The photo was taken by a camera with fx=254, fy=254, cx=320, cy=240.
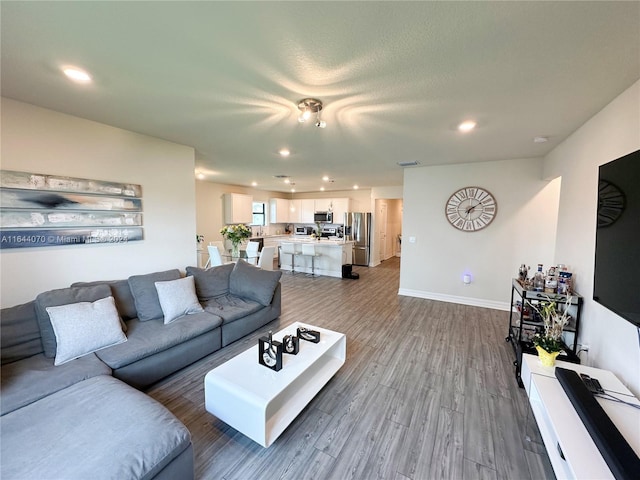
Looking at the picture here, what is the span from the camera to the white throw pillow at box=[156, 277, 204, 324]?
9.04 ft

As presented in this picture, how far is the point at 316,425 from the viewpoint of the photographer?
6.29 ft

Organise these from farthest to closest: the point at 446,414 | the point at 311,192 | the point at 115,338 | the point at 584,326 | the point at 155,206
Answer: the point at 311,192
the point at 155,206
the point at 584,326
the point at 115,338
the point at 446,414

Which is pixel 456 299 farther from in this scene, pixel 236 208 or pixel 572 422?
pixel 236 208

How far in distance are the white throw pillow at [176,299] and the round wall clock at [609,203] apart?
12.1ft

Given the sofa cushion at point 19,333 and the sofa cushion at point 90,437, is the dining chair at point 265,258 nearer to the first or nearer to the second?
the sofa cushion at point 19,333

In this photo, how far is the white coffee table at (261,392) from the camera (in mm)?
1650

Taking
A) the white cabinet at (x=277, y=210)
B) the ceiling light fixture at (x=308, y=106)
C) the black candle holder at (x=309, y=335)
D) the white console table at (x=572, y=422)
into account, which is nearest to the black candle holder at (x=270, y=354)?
the black candle holder at (x=309, y=335)

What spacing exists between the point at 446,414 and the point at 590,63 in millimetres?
2680

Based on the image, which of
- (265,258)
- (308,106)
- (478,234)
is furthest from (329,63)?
(265,258)

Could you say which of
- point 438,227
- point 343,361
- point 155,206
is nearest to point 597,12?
point 343,361

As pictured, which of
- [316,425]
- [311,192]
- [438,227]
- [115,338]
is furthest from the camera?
[311,192]

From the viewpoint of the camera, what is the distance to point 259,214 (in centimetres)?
887

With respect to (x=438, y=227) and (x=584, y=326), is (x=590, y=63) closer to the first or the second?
(x=584, y=326)

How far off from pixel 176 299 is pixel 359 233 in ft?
19.9
